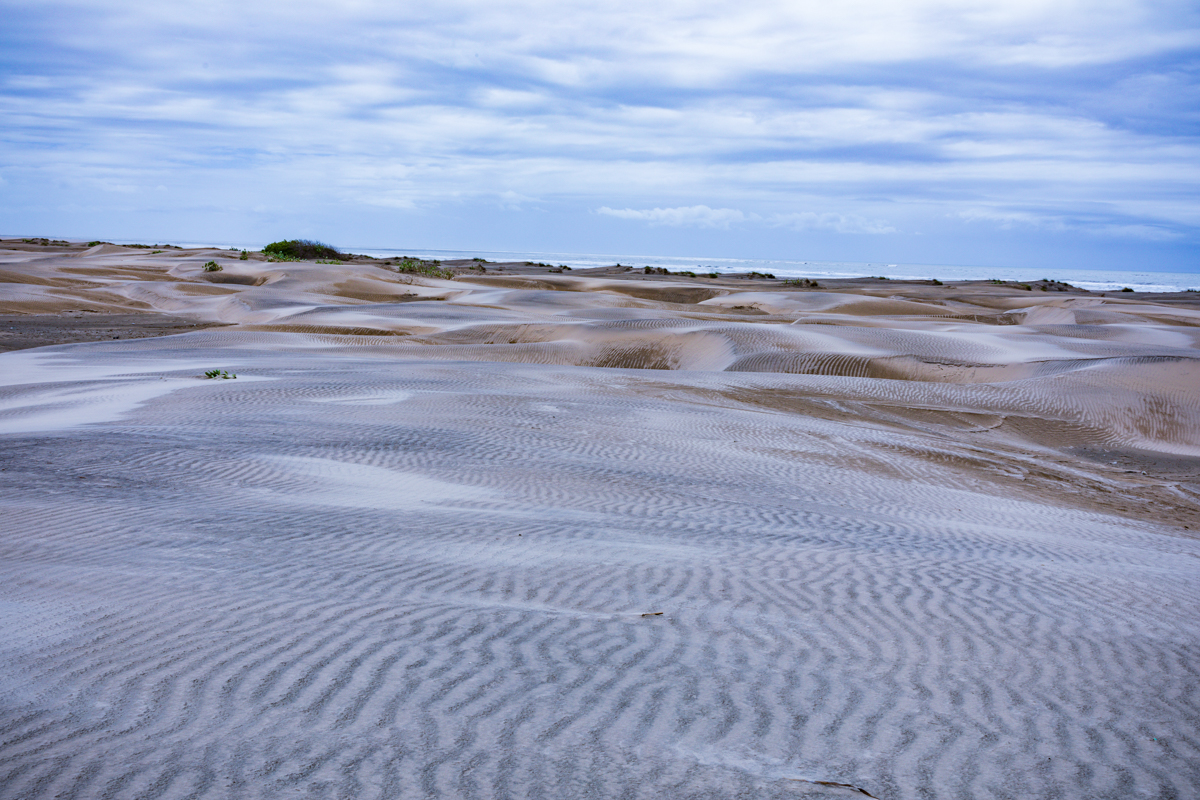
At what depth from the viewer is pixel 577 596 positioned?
12.7 ft

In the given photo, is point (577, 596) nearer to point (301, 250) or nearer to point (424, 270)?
point (424, 270)

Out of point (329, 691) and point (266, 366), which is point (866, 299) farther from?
point (329, 691)

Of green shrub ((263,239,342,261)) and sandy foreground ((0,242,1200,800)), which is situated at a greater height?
green shrub ((263,239,342,261))

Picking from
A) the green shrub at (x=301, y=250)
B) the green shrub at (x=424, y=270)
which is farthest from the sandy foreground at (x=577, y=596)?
the green shrub at (x=301, y=250)

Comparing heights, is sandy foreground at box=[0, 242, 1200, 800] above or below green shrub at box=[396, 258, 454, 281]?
below

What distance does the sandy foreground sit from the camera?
96.7 inches

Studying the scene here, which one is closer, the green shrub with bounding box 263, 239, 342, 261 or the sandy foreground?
the sandy foreground

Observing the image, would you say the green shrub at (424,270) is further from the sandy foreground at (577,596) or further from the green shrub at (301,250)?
the sandy foreground at (577,596)

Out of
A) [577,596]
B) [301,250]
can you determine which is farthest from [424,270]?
[577,596]

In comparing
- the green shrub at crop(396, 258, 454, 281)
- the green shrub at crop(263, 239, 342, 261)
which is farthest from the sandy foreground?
the green shrub at crop(263, 239, 342, 261)

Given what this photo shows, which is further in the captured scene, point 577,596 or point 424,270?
point 424,270

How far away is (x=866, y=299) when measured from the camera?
2972cm

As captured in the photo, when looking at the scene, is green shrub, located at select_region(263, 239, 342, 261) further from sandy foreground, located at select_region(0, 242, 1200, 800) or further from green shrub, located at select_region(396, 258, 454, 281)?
sandy foreground, located at select_region(0, 242, 1200, 800)

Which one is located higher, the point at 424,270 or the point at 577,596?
the point at 424,270
